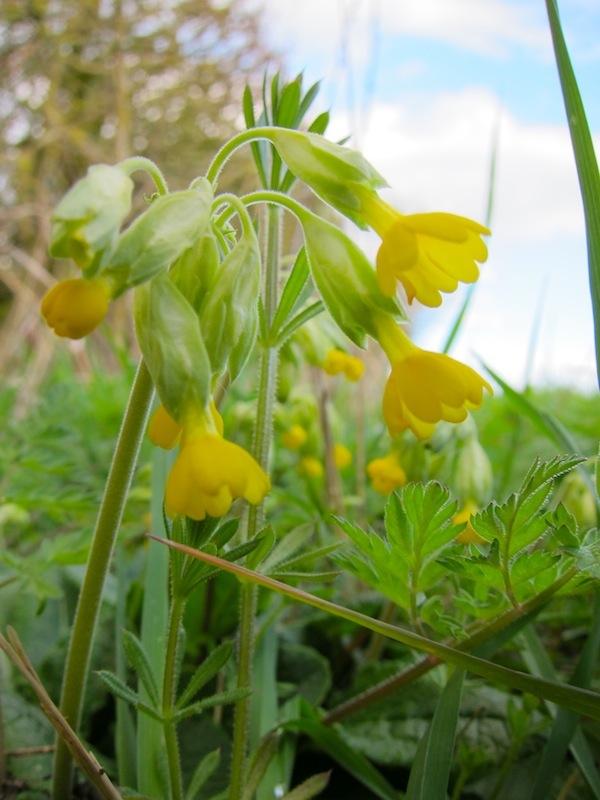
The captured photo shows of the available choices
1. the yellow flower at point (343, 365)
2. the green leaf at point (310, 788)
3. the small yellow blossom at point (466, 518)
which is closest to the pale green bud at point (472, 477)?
the small yellow blossom at point (466, 518)

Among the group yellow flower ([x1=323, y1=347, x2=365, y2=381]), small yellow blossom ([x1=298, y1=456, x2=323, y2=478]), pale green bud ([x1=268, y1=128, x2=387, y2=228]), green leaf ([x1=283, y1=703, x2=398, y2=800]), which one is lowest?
green leaf ([x1=283, y1=703, x2=398, y2=800])

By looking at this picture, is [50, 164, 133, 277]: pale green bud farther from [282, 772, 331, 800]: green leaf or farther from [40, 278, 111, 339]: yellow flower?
[282, 772, 331, 800]: green leaf

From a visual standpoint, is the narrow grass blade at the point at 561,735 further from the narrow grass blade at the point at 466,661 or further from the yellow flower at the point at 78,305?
the yellow flower at the point at 78,305

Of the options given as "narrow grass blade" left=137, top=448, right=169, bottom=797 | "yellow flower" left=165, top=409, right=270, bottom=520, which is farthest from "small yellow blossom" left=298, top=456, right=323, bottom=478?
"yellow flower" left=165, top=409, right=270, bottom=520

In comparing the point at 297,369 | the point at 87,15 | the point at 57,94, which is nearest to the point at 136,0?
the point at 87,15

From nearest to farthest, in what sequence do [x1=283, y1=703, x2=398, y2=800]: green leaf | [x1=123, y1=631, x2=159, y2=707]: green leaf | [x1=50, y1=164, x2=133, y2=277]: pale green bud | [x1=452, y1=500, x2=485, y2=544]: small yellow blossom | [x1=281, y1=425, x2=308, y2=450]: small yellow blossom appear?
[x1=50, y1=164, x2=133, y2=277]: pale green bud, [x1=123, y1=631, x2=159, y2=707]: green leaf, [x1=283, y1=703, x2=398, y2=800]: green leaf, [x1=452, y1=500, x2=485, y2=544]: small yellow blossom, [x1=281, y1=425, x2=308, y2=450]: small yellow blossom

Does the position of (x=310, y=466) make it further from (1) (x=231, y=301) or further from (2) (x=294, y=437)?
(1) (x=231, y=301)

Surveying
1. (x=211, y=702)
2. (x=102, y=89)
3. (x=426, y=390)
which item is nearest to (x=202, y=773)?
(x=211, y=702)
